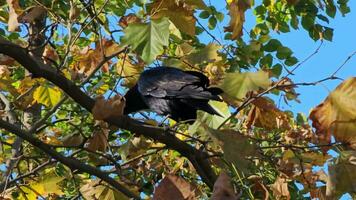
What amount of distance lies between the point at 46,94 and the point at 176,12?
1.31 m

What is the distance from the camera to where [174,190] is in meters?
2.19

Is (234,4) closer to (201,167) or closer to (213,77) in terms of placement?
(201,167)

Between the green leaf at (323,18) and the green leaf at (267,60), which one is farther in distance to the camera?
the green leaf at (323,18)

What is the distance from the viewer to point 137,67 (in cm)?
397

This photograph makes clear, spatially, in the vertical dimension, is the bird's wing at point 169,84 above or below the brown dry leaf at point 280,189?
above

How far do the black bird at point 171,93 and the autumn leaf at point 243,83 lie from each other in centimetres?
105

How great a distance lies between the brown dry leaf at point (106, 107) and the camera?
2.36m

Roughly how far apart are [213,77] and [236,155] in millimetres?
1856

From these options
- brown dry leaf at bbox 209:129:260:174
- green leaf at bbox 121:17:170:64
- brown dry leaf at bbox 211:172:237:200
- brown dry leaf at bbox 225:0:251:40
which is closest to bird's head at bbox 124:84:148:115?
brown dry leaf at bbox 225:0:251:40

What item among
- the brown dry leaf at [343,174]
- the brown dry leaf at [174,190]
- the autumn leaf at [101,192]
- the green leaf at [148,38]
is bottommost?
the brown dry leaf at [343,174]

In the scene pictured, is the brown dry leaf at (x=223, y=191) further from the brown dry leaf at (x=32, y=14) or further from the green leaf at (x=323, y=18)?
the green leaf at (x=323, y=18)

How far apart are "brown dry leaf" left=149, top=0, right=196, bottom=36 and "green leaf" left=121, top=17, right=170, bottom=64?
396 millimetres

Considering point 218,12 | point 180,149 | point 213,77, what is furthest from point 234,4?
point 218,12

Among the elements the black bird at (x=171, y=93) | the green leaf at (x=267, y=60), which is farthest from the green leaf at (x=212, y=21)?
the black bird at (x=171, y=93)
